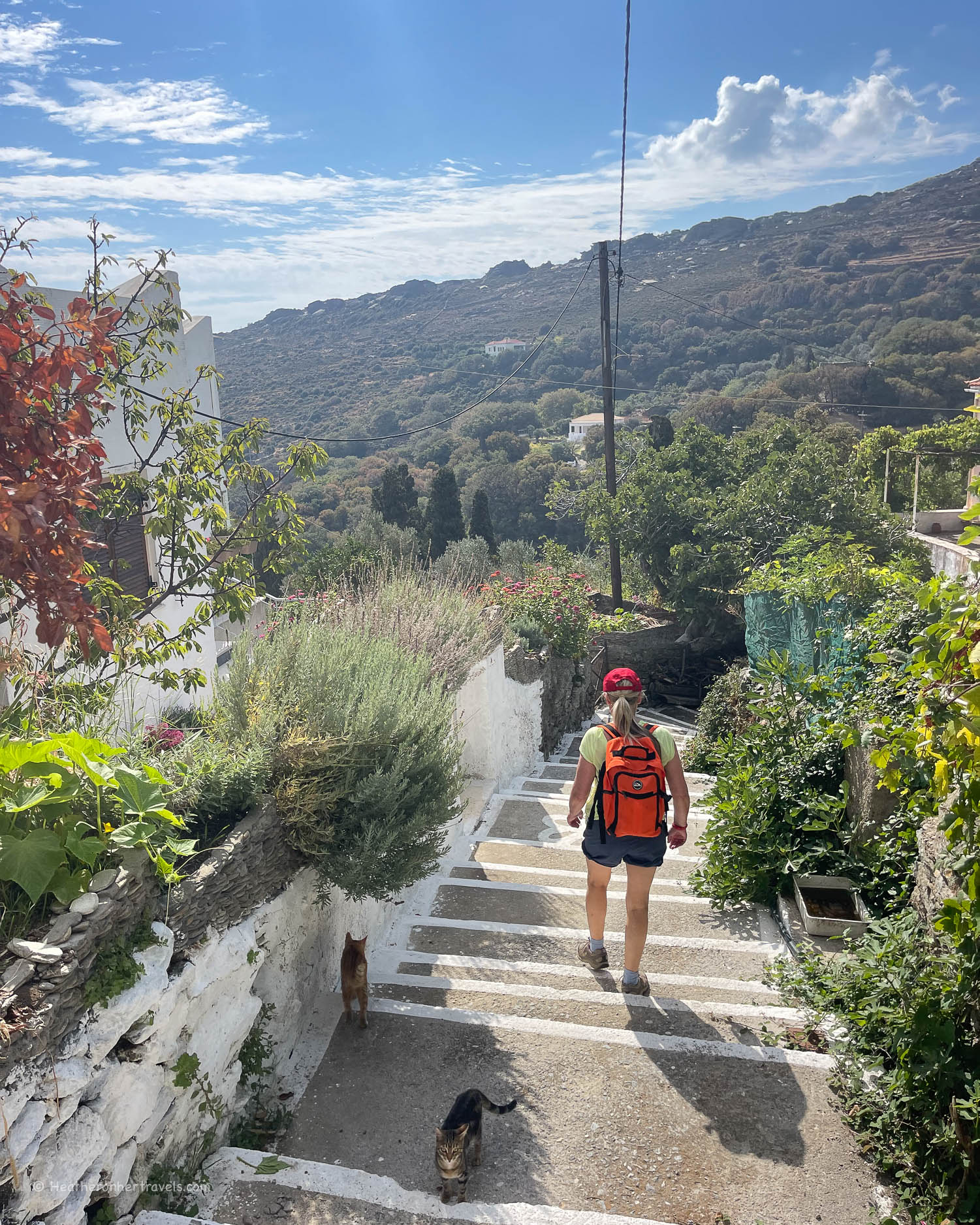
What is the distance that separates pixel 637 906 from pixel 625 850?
0.25 m

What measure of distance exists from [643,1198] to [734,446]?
18875 mm

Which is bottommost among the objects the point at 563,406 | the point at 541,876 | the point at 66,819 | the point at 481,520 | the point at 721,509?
the point at 481,520

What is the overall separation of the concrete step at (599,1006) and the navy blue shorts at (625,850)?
0.61 metres

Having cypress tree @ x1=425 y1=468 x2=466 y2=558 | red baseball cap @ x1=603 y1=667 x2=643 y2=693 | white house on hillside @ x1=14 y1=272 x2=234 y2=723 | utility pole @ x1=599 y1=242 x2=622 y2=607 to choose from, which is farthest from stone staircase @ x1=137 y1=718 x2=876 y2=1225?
cypress tree @ x1=425 y1=468 x2=466 y2=558

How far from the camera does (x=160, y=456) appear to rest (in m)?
8.19

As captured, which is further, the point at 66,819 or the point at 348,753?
the point at 348,753

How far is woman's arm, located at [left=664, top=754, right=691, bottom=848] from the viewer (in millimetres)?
3914

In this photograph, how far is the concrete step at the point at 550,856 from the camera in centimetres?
581

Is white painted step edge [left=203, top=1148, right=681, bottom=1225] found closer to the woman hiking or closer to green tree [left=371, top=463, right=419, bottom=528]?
the woman hiking

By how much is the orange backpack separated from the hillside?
1719 inches

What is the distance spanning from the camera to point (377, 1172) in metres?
3.03

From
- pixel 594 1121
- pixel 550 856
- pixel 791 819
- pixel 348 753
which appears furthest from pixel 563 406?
pixel 594 1121

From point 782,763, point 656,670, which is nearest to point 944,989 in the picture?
point 782,763

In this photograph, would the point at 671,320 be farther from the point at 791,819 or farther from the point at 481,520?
the point at 791,819
